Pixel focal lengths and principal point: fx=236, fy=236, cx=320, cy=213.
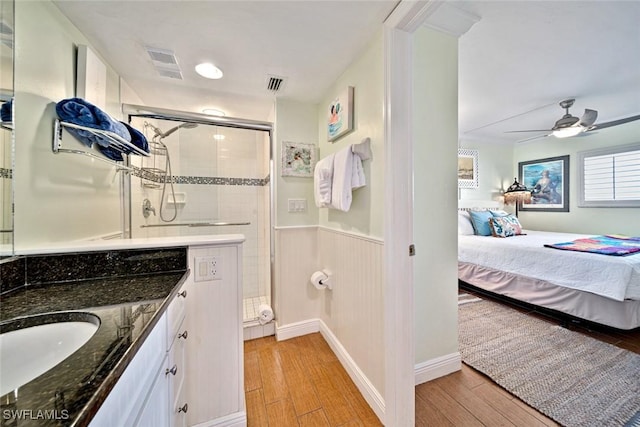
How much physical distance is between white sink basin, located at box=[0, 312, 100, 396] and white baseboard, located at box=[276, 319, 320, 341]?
160cm

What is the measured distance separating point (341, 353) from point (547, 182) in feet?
15.4

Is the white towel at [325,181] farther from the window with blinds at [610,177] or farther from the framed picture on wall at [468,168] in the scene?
the window with blinds at [610,177]

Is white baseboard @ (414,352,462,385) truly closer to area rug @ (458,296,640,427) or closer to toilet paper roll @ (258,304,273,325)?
area rug @ (458,296,640,427)

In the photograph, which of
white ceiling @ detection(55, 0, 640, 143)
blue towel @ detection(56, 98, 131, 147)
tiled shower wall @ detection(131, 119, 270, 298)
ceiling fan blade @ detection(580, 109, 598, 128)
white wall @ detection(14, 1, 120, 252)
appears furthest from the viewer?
ceiling fan blade @ detection(580, 109, 598, 128)

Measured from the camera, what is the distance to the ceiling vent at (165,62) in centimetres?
147

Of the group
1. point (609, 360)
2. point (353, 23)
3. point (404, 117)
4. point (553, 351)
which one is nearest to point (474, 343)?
point (553, 351)

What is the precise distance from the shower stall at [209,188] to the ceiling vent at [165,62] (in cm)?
61

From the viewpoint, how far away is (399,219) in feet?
3.94

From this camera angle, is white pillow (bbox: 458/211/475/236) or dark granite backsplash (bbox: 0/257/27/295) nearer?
dark granite backsplash (bbox: 0/257/27/295)

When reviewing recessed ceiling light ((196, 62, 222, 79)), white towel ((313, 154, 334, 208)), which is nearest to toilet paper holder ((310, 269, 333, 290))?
white towel ((313, 154, 334, 208))

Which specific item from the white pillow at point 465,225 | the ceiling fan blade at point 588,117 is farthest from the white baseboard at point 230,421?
the ceiling fan blade at point 588,117

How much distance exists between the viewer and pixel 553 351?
1.81 metres

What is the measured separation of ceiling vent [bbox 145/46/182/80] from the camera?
147 cm

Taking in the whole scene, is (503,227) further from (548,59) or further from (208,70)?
(208,70)
